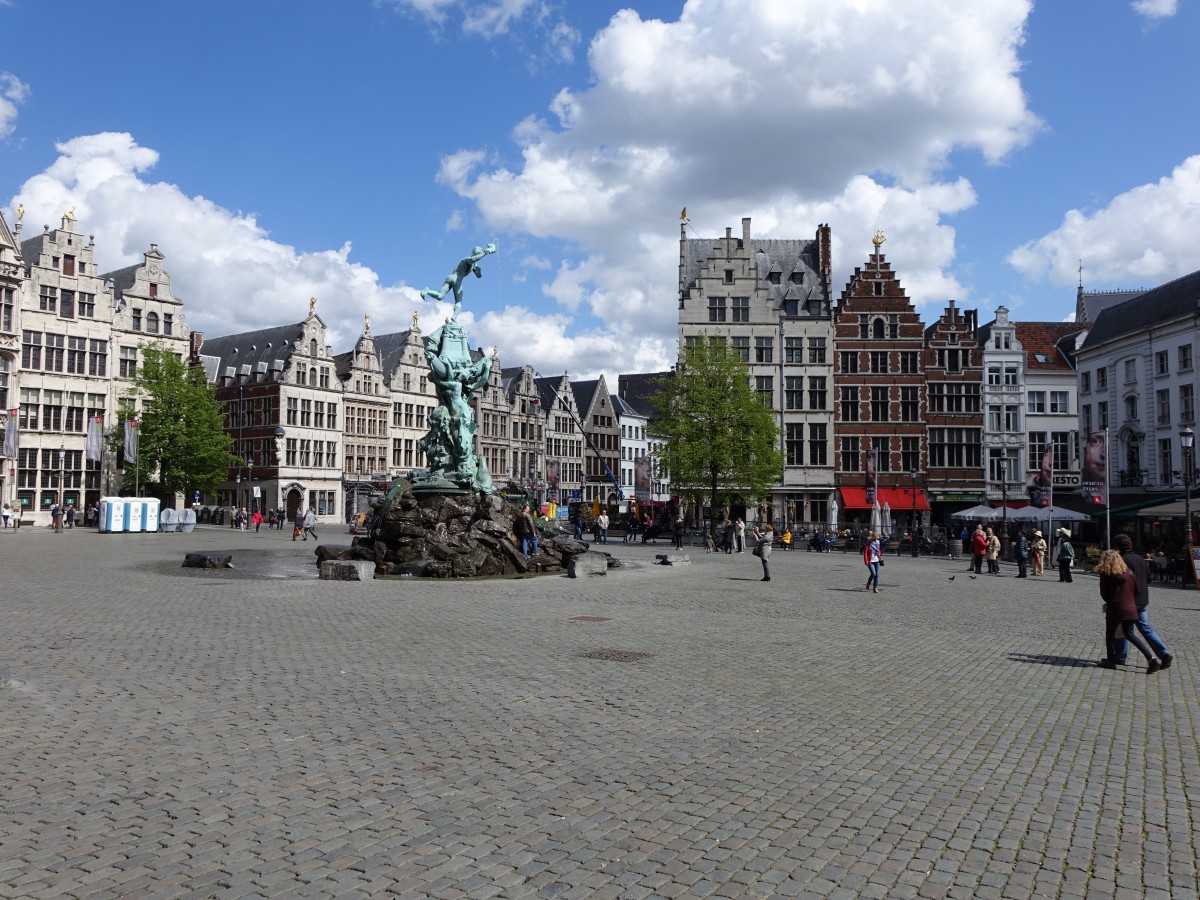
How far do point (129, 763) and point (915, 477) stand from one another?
5955 cm

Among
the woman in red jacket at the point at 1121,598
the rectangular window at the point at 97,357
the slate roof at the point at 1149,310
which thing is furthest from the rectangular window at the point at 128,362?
the woman in red jacket at the point at 1121,598

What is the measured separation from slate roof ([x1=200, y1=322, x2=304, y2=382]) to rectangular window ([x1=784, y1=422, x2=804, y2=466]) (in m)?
39.5

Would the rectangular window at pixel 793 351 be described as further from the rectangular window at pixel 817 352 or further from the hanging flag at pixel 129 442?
the hanging flag at pixel 129 442

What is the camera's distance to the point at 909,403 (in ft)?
205

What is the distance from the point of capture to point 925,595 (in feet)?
75.2

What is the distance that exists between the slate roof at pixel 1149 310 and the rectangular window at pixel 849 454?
15.2 metres

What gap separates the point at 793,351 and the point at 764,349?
6.42 feet

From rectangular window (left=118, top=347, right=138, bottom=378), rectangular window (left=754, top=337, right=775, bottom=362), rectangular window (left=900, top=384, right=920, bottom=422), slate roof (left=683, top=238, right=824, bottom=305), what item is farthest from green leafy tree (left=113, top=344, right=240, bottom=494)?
rectangular window (left=900, top=384, right=920, bottom=422)

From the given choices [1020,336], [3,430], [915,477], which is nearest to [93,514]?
[3,430]

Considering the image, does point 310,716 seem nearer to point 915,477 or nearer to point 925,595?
point 925,595

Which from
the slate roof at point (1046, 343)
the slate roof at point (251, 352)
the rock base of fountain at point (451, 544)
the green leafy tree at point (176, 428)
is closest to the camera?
the rock base of fountain at point (451, 544)

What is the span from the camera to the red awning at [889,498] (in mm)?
60656

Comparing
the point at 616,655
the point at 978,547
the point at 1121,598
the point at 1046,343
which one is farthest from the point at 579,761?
the point at 1046,343

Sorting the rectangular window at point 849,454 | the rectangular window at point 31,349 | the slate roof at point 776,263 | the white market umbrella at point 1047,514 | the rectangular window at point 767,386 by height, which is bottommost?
the white market umbrella at point 1047,514
